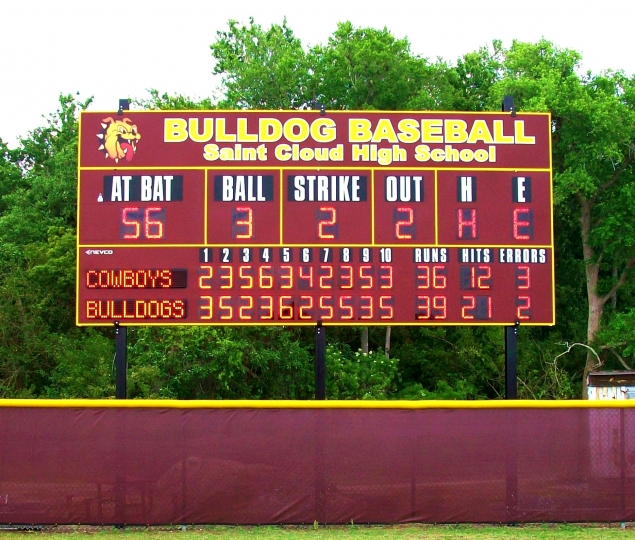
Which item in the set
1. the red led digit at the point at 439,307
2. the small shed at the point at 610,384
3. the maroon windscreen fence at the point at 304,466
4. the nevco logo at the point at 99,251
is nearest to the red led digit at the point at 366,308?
the red led digit at the point at 439,307

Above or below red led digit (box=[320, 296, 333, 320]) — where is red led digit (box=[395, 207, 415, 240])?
above

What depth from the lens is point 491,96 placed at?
29.2 metres

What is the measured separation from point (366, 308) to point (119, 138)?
422 cm

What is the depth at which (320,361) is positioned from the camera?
13.1 metres

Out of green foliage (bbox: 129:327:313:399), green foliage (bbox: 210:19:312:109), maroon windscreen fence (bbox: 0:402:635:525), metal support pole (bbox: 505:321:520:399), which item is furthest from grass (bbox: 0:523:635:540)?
green foliage (bbox: 210:19:312:109)

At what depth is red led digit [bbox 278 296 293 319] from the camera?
12812mm

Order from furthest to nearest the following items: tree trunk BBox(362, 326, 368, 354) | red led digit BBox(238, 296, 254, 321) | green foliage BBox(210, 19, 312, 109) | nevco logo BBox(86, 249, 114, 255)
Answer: green foliage BBox(210, 19, 312, 109) → tree trunk BBox(362, 326, 368, 354) → nevco logo BBox(86, 249, 114, 255) → red led digit BBox(238, 296, 254, 321)

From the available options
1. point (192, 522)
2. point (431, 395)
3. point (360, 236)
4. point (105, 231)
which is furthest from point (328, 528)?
point (431, 395)

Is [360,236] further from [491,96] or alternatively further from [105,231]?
[491,96]

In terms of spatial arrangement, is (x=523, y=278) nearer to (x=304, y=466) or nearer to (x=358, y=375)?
(x=304, y=466)

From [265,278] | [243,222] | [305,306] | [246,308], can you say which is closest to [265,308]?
[246,308]

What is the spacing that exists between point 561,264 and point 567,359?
3.62m

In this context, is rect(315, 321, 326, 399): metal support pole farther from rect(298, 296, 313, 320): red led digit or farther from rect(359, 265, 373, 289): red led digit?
rect(359, 265, 373, 289): red led digit

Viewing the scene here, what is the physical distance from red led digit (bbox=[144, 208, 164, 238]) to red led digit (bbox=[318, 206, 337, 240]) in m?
2.22
